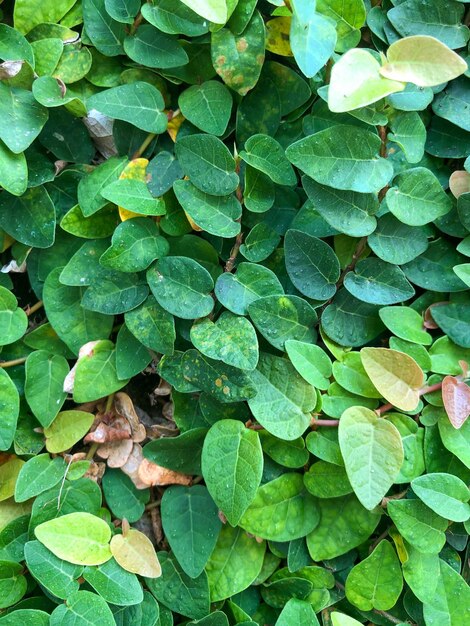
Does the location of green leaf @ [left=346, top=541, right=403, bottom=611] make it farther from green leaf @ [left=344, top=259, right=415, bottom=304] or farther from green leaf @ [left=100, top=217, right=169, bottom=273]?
green leaf @ [left=100, top=217, right=169, bottom=273]

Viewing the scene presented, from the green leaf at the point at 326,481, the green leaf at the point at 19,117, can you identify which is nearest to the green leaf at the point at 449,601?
the green leaf at the point at 326,481

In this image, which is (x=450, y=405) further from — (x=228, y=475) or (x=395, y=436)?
(x=228, y=475)

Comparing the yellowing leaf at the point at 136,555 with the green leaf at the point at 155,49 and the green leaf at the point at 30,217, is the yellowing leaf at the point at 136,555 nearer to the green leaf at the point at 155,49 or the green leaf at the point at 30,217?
the green leaf at the point at 30,217

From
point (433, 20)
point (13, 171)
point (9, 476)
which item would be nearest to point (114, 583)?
point (9, 476)

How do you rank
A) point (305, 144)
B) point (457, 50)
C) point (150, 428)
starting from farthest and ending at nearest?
1. point (150, 428)
2. point (457, 50)
3. point (305, 144)

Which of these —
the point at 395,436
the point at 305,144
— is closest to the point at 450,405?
the point at 395,436

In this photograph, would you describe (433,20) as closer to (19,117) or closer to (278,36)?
(278,36)
